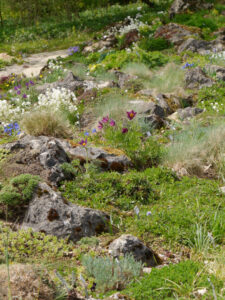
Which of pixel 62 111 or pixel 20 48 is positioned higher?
pixel 62 111

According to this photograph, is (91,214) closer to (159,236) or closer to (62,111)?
(159,236)

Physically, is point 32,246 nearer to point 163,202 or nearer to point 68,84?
point 163,202

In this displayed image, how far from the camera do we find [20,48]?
51.6 ft

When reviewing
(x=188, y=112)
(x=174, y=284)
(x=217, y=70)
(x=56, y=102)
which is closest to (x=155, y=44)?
(x=217, y=70)

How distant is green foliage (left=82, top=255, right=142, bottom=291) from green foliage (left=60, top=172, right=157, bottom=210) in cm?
127

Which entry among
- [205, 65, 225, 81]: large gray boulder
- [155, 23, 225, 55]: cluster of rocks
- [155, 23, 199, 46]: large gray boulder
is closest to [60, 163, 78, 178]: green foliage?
[205, 65, 225, 81]: large gray boulder

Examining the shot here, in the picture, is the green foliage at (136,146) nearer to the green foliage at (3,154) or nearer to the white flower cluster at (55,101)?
the white flower cluster at (55,101)

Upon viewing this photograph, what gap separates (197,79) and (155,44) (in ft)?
13.6

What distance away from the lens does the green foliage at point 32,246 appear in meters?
3.15

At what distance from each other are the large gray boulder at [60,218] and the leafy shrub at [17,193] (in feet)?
0.26

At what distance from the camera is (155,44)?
12.2 m

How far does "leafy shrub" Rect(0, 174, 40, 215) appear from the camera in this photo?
12.3ft

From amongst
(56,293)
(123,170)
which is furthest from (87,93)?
(56,293)

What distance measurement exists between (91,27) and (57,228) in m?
16.3
